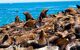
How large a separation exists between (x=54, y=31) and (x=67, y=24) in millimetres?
810

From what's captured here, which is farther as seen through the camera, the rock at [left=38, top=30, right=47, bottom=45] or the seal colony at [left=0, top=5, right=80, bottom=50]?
the rock at [left=38, top=30, right=47, bottom=45]

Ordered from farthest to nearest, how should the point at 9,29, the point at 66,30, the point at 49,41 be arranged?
the point at 9,29 < the point at 66,30 < the point at 49,41

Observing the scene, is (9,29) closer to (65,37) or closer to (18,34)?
(18,34)

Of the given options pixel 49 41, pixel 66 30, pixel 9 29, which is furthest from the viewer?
pixel 9 29

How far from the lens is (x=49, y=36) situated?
19922mm

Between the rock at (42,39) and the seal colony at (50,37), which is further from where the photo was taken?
the rock at (42,39)

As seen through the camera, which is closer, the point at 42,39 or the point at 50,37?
the point at 42,39

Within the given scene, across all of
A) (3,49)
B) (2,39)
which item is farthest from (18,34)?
(3,49)

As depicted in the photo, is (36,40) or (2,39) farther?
(2,39)

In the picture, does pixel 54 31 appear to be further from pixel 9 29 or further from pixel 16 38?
pixel 9 29

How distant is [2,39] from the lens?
67.0 ft

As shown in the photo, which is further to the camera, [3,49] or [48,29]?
[48,29]

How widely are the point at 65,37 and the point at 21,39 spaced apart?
7.70 ft

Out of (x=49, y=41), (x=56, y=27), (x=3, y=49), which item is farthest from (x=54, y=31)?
(x=3, y=49)
